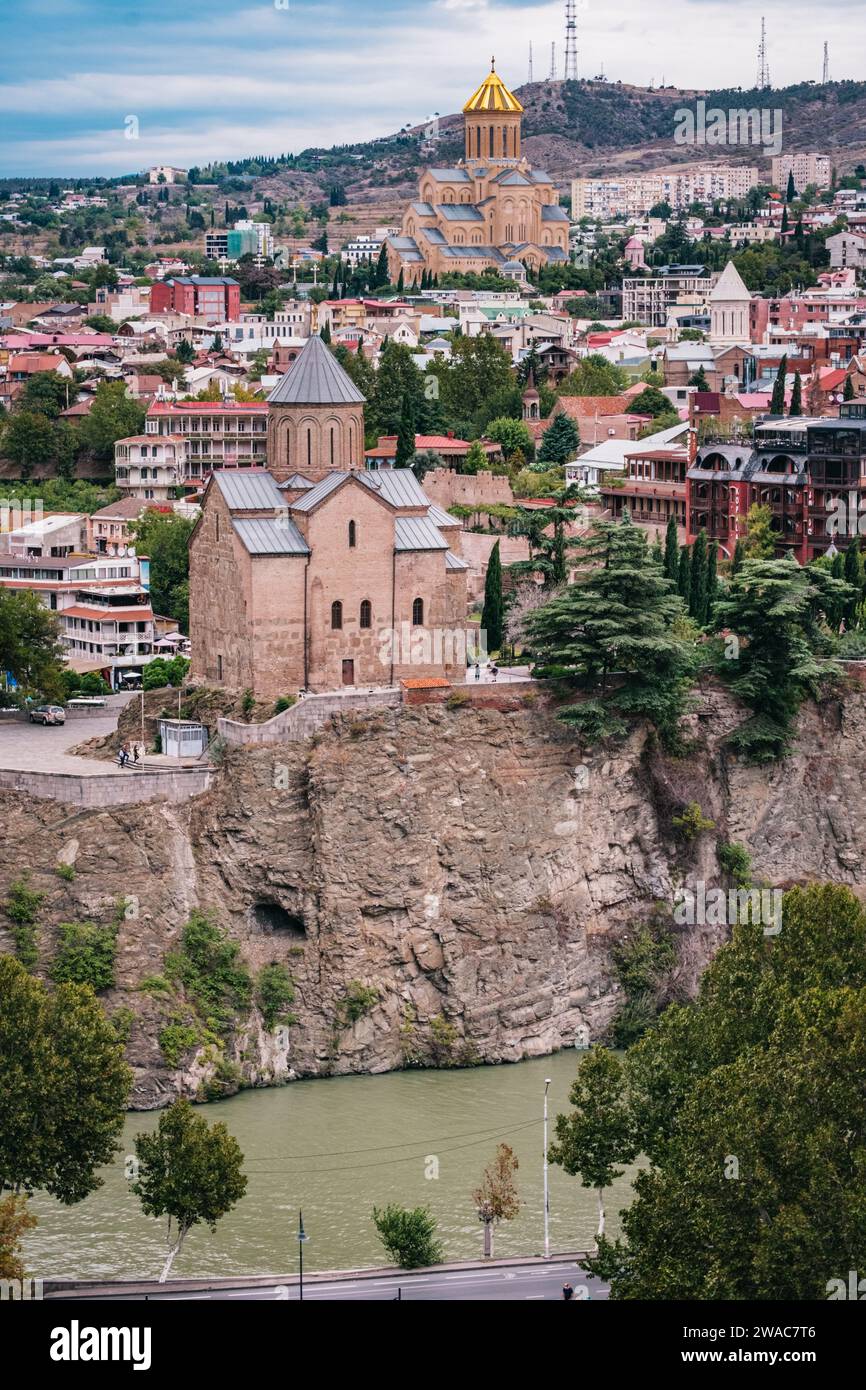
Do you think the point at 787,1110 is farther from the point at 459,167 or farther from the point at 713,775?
the point at 459,167

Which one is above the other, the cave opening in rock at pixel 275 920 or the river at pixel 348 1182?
the cave opening in rock at pixel 275 920

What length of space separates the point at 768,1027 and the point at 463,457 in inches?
1642

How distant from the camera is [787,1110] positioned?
38.5 meters

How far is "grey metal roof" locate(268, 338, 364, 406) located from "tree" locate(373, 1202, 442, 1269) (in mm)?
19275

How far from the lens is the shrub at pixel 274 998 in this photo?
2058 inches

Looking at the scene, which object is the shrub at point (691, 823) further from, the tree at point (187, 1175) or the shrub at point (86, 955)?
the tree at point (187, 1175)

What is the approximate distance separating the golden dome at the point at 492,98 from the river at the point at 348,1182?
96.5 m

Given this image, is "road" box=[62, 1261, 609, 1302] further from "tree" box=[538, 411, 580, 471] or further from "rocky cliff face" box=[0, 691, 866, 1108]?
"tree" box=[538, 411, 580, 471]

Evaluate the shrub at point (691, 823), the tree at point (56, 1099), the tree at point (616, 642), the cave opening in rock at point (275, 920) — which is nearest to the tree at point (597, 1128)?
the tree at point (56, 1099)

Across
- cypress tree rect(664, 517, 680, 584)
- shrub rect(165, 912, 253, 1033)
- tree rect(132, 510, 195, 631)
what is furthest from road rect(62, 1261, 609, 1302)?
tree rect(132, 510, 195, 631)

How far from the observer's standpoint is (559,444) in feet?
276

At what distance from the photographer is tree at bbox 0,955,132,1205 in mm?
43125

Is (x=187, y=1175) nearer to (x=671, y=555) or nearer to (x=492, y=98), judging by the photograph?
(x=671, y=555)

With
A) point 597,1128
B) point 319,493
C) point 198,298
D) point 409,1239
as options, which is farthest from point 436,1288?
point 198,298
